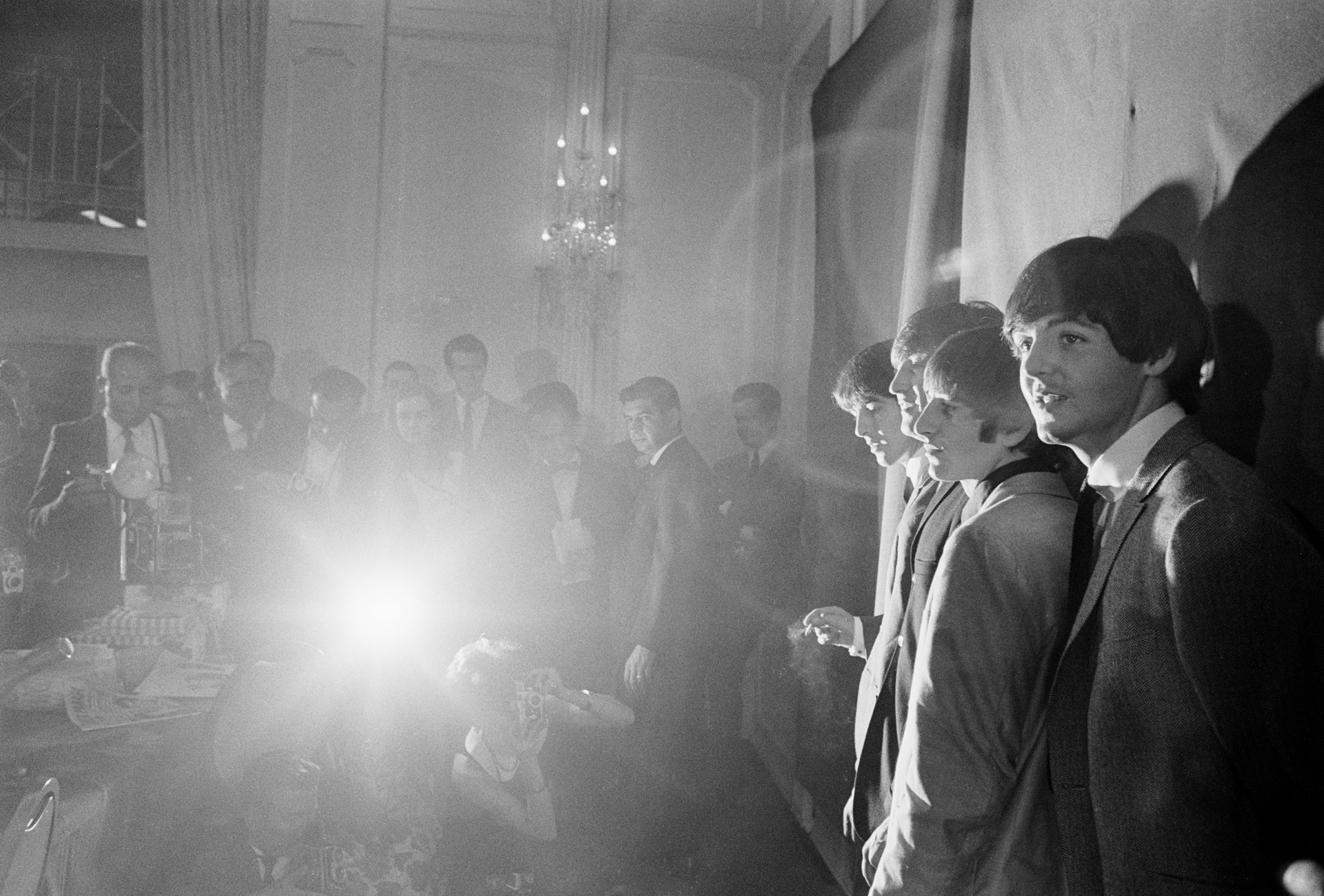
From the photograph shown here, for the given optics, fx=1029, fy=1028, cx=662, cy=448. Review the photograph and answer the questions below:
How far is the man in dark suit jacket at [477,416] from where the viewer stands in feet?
16.5

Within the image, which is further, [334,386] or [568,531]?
[334,386]

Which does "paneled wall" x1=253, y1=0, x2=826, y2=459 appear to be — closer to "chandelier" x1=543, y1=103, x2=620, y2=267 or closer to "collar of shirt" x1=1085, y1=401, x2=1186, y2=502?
"chandelier" x1=543, y1=103, x2=620, y2=267

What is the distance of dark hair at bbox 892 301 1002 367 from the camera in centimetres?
180

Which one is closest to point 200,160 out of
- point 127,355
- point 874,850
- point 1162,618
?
point 127,355

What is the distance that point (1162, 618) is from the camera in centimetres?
114

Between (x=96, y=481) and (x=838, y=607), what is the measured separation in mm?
2336

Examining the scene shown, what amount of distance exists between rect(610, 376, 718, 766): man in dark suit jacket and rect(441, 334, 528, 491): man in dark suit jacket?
1.19 m

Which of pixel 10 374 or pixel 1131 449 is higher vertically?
pixel 10 374

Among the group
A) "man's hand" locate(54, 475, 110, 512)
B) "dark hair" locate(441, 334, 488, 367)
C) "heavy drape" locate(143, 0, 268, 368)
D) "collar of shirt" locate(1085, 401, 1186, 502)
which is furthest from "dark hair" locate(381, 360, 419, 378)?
"collar of shirt" locate(1085, 401, 1186, 502)

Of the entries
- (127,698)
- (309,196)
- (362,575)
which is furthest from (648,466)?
(309,196)

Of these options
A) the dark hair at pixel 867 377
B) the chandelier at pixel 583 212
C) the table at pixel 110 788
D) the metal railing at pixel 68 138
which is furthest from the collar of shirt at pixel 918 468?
the metal railing at pixel 68 138

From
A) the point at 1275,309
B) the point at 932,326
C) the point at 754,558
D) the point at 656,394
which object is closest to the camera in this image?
the point at 1275,309

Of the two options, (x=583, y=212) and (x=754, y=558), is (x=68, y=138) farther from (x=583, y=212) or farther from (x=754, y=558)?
(x=754, y=558)

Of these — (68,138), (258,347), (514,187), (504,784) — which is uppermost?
(68,138)
